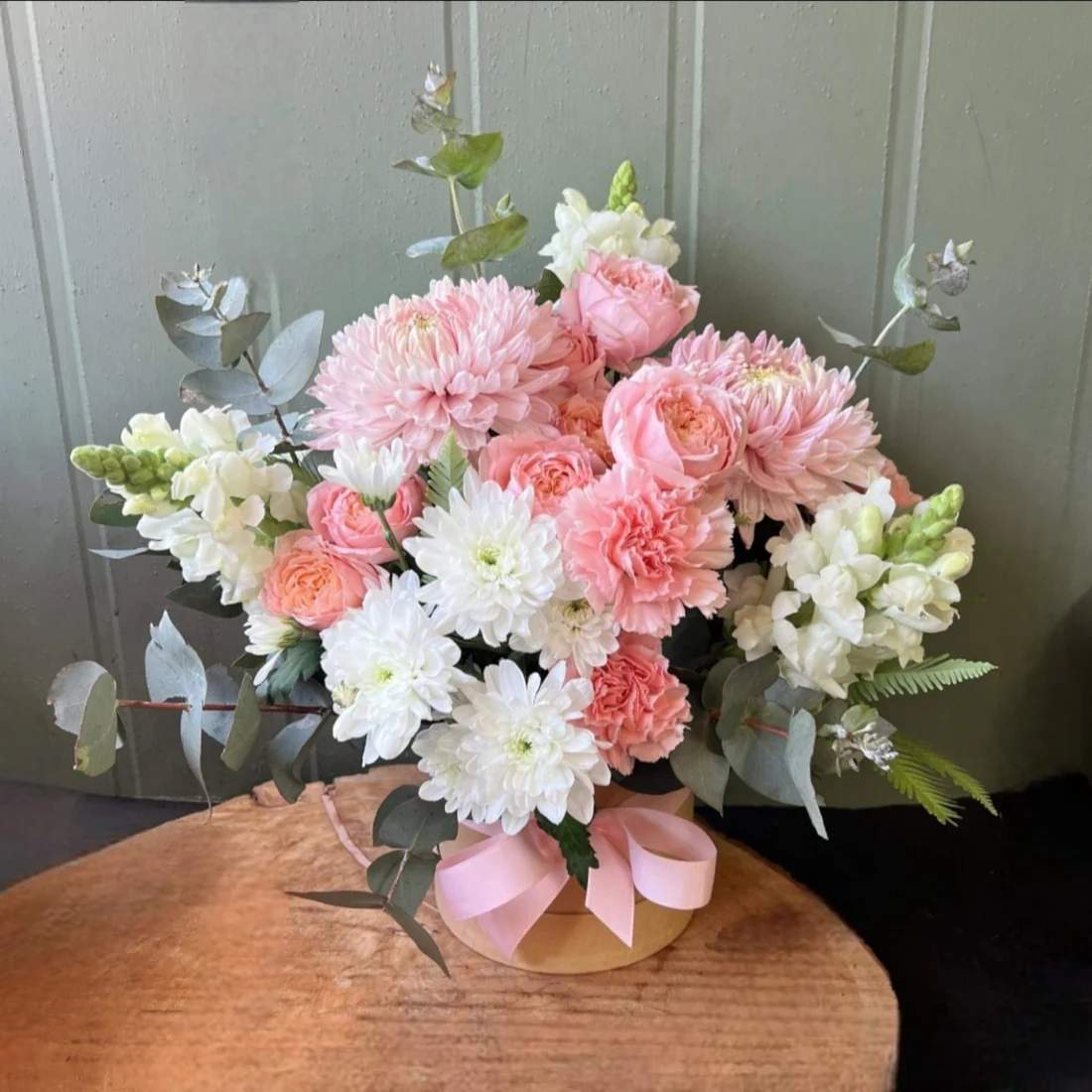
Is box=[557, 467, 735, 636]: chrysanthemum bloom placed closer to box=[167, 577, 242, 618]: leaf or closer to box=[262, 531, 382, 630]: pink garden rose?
box=[262, 531, 382, 630]: pink garden rose

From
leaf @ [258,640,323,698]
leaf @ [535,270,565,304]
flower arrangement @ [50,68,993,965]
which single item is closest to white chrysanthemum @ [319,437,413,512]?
flower arrangement @ [50,68,993,965]

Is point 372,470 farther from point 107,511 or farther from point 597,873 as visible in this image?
point 597,873

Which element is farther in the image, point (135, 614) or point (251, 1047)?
point (135, 614)

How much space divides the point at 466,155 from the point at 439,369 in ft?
0.50

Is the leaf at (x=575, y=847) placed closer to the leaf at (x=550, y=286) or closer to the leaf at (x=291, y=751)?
the leaf at (x=291, y=751)

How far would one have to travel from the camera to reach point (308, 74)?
69 cm

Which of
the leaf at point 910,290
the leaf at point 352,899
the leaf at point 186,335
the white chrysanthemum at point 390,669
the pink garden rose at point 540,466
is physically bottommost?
the leaf at point 352,899

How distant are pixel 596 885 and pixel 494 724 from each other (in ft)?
0.53

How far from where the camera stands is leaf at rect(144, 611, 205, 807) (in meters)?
0.60

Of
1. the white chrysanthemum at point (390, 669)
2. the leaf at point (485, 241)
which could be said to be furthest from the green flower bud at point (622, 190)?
the white chrysanthemum at point (390, 669)

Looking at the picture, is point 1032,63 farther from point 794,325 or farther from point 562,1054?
point 562,1054

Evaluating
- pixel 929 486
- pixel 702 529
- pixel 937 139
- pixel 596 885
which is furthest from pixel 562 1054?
pixel 937 139

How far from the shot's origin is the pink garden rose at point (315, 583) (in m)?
0.57

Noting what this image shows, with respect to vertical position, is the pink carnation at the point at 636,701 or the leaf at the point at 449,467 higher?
the leaf at the point at 449,467
